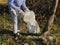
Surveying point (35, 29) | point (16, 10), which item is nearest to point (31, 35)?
point (35, 29)

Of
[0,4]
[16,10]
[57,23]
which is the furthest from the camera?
[0,4]

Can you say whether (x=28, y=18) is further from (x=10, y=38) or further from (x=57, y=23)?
(x=57, y=23)

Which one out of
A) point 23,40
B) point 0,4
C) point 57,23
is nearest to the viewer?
point 23,40

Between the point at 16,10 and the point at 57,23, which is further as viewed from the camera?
the point at 57,23

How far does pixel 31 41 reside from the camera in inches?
277

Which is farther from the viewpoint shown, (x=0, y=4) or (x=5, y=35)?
(x=0, y=4)

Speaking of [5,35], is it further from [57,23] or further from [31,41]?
[57,23]

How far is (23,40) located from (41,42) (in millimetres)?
464

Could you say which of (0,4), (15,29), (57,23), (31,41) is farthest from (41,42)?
(0,4)

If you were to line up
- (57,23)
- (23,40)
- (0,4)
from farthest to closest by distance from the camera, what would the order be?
1. (0,4)
2. (57,23)
3. (23,40)

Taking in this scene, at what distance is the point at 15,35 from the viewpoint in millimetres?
7277

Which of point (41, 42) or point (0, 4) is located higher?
point (0, 4)

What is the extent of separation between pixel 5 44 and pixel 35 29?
0.82 m

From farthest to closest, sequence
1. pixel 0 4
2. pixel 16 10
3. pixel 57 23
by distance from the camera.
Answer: pixel 0 4
pixel 57 23
pixel 16 10
